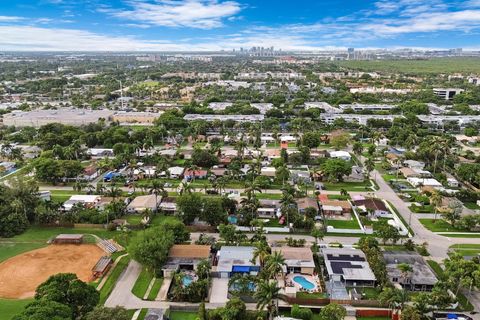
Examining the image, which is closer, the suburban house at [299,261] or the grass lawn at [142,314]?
the grass lawn at [142,314]

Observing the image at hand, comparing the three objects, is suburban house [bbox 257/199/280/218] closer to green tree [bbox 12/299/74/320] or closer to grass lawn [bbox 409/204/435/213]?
grass lawn [bbox 409/204/435/213]

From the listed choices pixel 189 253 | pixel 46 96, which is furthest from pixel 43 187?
pixel 46 96

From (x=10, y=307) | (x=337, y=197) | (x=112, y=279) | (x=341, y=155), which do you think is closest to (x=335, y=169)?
(x=337, y=197)


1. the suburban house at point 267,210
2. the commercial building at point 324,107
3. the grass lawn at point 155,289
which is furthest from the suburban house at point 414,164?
the grass lawn at point 155,289

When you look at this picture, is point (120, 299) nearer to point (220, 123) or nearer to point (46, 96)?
point (220, 123)

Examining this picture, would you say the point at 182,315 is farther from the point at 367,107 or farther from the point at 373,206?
the point at 367,107

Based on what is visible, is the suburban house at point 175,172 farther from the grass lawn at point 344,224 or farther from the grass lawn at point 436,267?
the grass lawn at point 436,267
